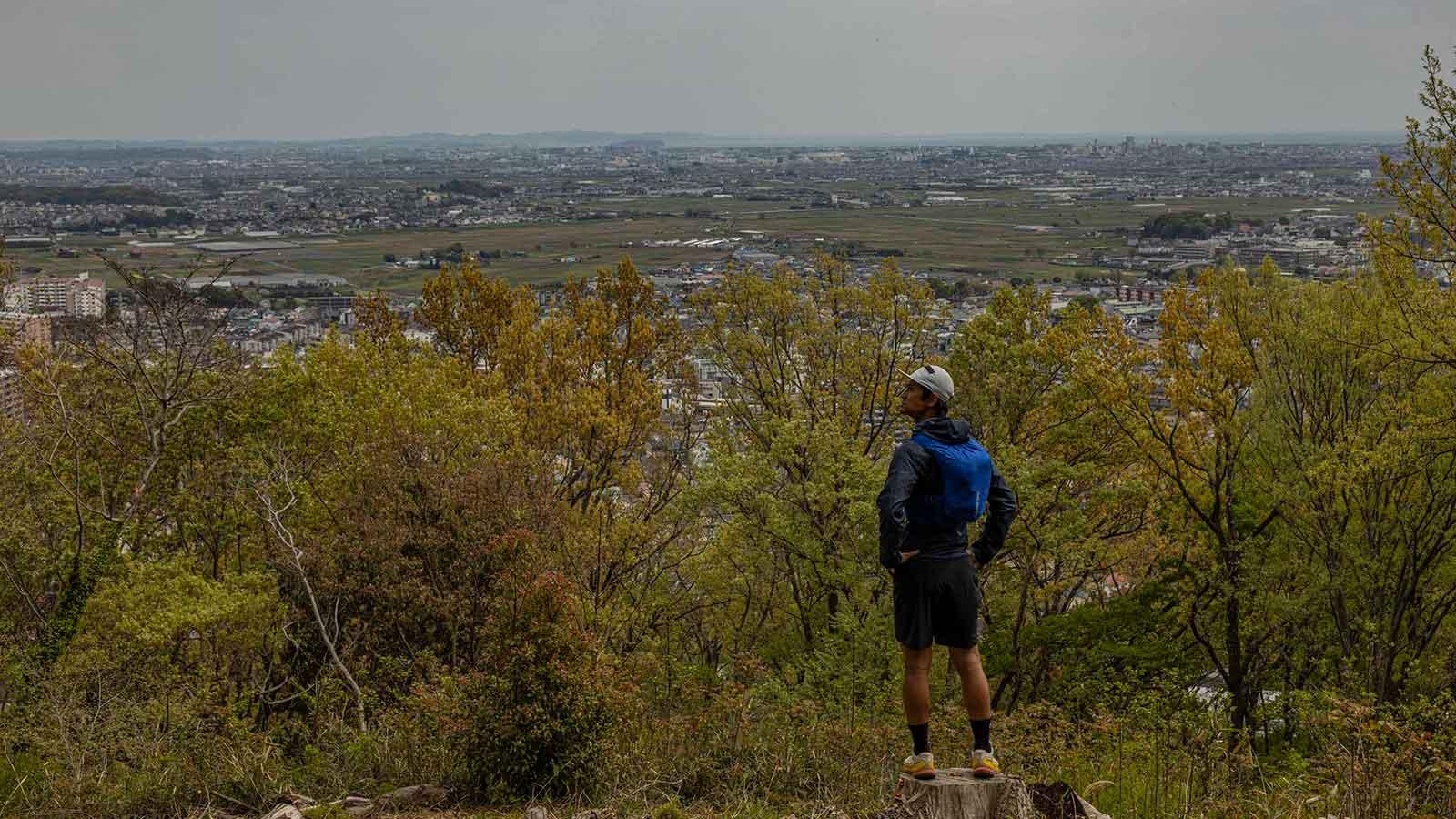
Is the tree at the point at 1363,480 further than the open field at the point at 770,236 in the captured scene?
No

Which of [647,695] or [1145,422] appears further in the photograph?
[1145,422]

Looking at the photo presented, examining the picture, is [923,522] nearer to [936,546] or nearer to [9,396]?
[936,546]

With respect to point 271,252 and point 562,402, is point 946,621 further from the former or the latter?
point 271,252

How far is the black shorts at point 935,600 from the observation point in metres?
7.40

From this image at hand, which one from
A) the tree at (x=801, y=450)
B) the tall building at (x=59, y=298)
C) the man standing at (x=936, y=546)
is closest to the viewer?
the man standing at (x=936, y=546)

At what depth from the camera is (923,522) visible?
7.35 m

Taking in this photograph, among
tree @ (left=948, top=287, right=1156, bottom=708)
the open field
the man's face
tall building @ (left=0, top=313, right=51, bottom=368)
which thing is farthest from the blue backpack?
the open field

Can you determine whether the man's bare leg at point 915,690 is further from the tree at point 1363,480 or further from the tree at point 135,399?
the tree at point 135,399

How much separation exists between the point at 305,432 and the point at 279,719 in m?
6.81

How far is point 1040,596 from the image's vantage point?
58.0 feet

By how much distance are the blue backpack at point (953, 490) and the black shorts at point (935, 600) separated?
10.7 inches

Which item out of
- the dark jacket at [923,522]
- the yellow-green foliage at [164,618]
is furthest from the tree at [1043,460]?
the yellow-green foliage at [164,618]

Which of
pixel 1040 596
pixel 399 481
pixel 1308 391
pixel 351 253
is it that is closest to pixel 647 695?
pixel 399 481

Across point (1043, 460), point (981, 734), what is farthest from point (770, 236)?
point (981, 734)
